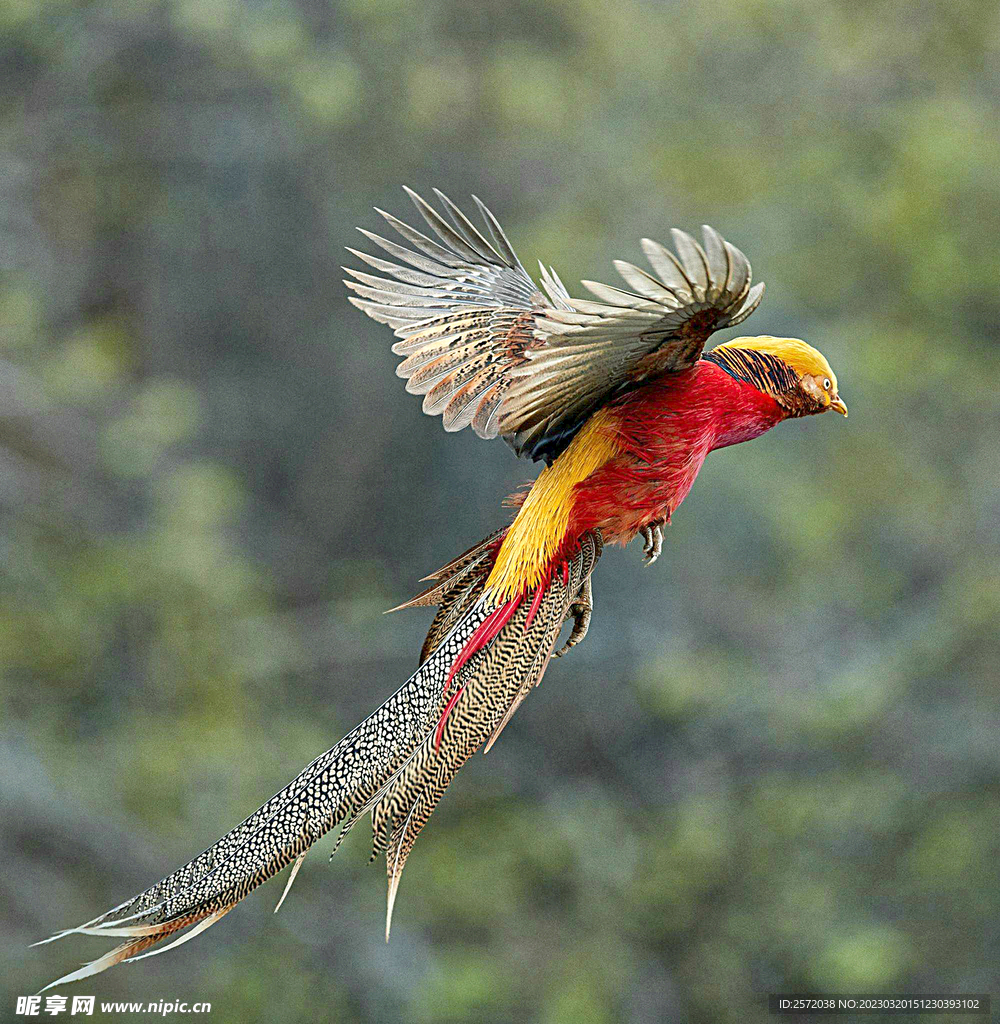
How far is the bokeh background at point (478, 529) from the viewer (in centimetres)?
720

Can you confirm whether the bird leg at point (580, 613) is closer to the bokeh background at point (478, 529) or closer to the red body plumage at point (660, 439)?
the red body plumage at point (660, 439)

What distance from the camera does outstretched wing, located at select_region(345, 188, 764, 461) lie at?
55.7 inches

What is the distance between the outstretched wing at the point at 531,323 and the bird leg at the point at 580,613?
197 mm

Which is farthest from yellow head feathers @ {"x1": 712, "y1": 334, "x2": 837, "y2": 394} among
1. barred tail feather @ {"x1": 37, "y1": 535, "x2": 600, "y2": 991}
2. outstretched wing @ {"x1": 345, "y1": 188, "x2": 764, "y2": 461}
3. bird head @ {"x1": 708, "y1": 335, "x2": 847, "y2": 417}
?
barred tail feather @ {"x1": 37, "y1": 535, "x2": 600, "y2": 991}

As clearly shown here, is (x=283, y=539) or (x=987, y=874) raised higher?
(x=283, y=539)

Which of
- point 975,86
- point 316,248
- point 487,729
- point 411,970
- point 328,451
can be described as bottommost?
point 487,729

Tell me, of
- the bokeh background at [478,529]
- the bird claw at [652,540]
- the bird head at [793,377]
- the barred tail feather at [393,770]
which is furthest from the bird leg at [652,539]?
the bokeh background at [478,529]

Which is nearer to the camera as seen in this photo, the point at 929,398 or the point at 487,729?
the point at 487,729

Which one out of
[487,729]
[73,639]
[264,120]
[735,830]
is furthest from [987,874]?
[487,729]

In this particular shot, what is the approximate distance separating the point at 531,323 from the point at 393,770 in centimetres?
75

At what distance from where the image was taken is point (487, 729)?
1.67 meters

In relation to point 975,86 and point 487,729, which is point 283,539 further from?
point 487,729

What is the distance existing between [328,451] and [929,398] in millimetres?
3917

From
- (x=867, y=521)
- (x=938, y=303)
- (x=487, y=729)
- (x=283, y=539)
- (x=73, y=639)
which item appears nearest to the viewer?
(x=487, y=729)
